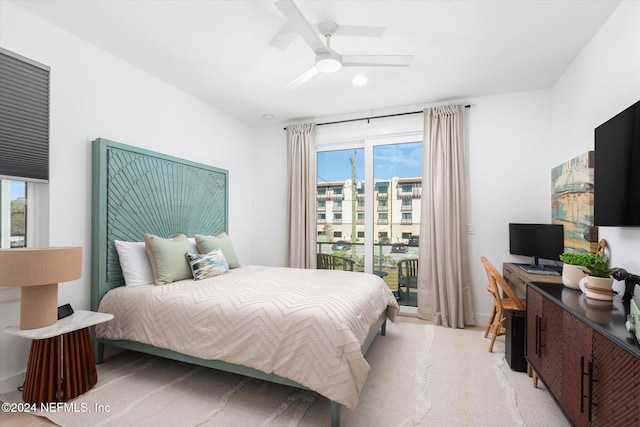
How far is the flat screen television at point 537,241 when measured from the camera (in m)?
2.96

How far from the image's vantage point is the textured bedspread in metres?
1.77

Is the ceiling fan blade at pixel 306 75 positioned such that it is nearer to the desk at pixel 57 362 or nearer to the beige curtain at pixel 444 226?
the beige curtain at pixel 444 226

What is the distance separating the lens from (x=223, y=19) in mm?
2262

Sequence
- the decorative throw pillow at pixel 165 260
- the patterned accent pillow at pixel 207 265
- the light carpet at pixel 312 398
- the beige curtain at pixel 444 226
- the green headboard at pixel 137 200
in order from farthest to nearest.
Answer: the beige curtain at pixel 444 226 → the patterned accent pillow at pixel 207 265 → the decorative throw pillow at pixel 165 260 → the green headboard at pixel 137 200 → the light carpet at pixel 312 398

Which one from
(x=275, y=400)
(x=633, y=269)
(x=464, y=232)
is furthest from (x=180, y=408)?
(x=464, y=232)

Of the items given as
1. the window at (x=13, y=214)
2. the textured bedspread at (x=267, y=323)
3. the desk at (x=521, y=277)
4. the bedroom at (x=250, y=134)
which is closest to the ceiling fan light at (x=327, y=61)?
the textured bedspread at (x=267, y=323)

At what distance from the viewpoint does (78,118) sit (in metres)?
2.51

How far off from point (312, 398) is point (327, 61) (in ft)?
8.12

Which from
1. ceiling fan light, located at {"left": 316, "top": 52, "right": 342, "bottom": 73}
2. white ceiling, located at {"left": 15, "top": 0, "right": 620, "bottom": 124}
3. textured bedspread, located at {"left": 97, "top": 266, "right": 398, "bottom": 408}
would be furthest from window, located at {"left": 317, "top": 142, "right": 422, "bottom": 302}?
ceiling fan light, located at {"left": 316, "top": 52, "right": 342, "bottom": 73}

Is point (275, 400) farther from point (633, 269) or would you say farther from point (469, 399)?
point (633, 269)

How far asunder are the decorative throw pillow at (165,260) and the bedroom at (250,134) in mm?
498

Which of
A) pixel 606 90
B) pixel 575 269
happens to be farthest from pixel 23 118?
pixel 606 90

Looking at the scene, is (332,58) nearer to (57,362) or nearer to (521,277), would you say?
(521,277)

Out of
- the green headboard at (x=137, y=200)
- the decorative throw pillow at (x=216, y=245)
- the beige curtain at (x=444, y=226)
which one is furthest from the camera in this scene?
the beige curtain at (x=444, y=226)
